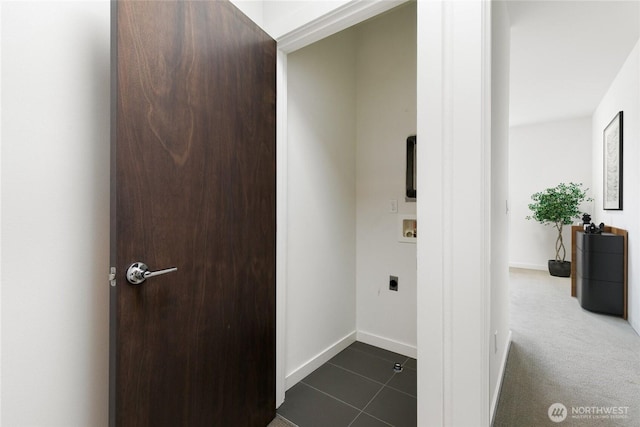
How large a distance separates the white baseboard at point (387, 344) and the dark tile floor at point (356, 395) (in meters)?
0.05

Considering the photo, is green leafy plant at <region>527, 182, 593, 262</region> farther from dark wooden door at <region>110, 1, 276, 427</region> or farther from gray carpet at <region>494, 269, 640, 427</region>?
dark wooden door at <region>110, 1, 276, 427</region>

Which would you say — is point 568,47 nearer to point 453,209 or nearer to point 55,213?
point 453,209

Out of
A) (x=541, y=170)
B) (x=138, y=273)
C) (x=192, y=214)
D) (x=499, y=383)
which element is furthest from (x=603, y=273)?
(x=138, y=273)

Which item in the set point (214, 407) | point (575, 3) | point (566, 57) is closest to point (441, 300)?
point (214, 407)

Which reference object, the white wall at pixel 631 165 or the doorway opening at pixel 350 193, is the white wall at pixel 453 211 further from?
the white wall at pixel 631 165

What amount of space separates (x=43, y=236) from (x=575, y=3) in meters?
3.34

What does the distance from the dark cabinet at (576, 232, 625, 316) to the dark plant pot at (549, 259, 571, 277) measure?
5.97ft

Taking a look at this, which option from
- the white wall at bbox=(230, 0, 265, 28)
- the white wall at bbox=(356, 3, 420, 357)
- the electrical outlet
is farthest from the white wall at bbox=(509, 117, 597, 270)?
the white wall at bbox=(230, 0, 265, 28)

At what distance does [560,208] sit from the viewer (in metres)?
4.66

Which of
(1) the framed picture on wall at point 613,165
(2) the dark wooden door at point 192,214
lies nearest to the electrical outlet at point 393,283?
(2) the dark wooden door at point 192,214

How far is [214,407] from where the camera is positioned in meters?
1.24

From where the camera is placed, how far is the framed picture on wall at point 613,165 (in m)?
3.05

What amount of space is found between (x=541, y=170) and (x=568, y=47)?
121 inches

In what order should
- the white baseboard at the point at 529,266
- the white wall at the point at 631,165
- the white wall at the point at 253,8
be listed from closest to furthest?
the white wall at the point at 253,8, the white wall at the point at 631,165, the white baseboard at the point at 529,266
